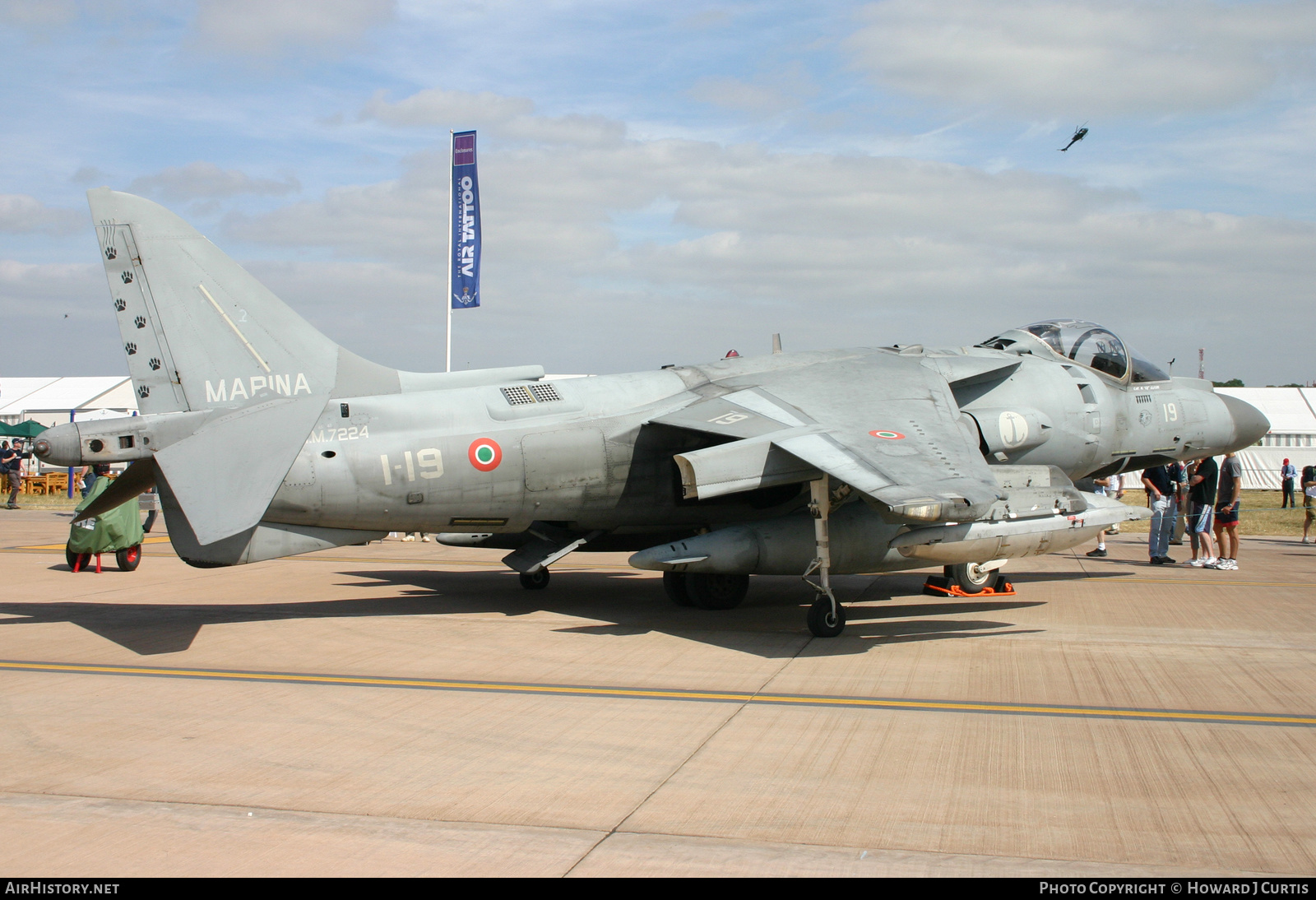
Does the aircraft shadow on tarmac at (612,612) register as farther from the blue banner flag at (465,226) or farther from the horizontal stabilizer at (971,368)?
the blue banner flag at (465,226)

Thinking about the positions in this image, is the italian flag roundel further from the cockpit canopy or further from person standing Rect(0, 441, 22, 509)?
person standing Rect(0, 441, 22, 509)

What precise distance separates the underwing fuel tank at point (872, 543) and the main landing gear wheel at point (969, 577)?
7.76 ft

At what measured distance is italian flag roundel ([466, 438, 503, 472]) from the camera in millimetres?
10719

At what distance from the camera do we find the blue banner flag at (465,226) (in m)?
25.8

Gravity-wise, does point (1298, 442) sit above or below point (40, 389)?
below

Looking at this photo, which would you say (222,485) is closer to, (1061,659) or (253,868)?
(253,868)

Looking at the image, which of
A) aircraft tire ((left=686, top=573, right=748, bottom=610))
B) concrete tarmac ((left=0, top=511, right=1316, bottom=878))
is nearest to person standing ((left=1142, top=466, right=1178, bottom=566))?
concrete tarmac ((left=0, top=511, right=1316, bottom=878))

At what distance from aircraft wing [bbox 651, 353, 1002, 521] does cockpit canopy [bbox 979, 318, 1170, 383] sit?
93.5 inches

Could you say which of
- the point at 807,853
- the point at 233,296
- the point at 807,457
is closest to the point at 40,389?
the point at 233,296

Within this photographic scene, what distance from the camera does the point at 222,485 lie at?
29.2ft

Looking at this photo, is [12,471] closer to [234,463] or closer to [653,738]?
[234,463]

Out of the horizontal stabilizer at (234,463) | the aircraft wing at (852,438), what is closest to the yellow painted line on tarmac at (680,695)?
the horizontal stabilizer at (234,463)
